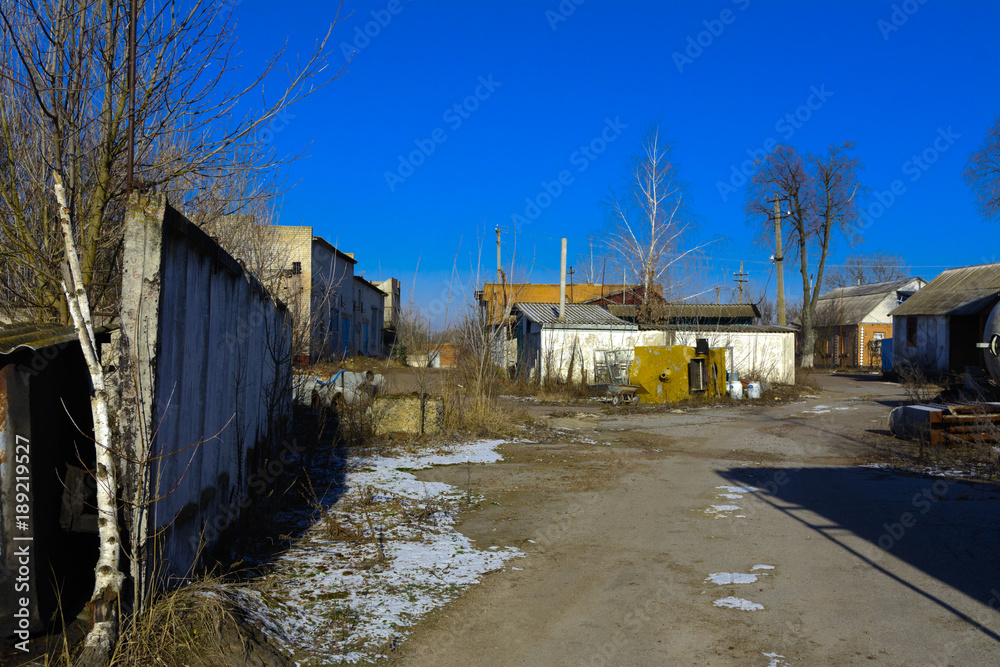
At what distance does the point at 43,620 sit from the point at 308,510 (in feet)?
12.0

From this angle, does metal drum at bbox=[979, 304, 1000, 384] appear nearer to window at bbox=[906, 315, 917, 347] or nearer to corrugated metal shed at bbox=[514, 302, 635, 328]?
corrugated metal shed at bbox=[514, 302, 635, 328]

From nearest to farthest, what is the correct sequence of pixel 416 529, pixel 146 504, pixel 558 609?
pixel 146 504 → pixel 558 609 → pixel 416 529

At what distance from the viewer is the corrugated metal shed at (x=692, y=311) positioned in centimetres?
2713

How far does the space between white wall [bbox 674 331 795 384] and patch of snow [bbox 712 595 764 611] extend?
2212 cm

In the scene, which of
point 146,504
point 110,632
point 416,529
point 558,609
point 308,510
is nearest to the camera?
point 110,632

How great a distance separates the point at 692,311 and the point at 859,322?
794 inches

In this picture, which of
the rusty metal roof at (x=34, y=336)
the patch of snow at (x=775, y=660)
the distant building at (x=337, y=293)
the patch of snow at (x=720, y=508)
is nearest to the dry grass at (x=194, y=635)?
the rusty metal roof at (x=34, y=336)

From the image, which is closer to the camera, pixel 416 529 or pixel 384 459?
pixel 416 529

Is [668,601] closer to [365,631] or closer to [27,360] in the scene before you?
[365,631]

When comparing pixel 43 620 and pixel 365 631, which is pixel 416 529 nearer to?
pixel 365 631

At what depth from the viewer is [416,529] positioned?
634 cm

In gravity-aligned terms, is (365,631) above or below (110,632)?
below

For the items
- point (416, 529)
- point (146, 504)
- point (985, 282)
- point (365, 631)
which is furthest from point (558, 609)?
point (985, 282)

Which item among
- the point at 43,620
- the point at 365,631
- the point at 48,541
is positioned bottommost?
the point at 365,631
